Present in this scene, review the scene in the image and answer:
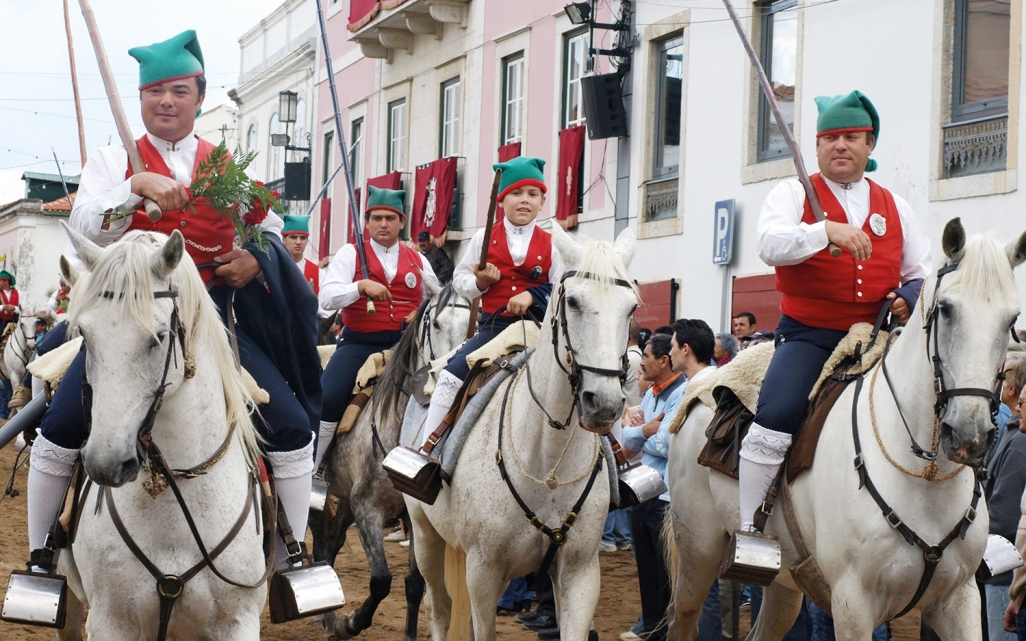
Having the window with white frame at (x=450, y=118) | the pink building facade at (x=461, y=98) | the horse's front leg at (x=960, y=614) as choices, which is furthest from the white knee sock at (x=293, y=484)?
the window with white frame at (x=450, y=118)

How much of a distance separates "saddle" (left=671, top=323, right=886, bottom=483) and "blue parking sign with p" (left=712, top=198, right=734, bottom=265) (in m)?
8.02

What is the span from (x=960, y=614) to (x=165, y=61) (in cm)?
391

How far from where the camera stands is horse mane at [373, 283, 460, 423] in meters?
8.66

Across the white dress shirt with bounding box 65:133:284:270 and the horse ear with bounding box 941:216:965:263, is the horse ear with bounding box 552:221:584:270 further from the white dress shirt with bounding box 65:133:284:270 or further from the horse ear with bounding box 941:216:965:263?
the horse ear with bounding box 941:216:965:263

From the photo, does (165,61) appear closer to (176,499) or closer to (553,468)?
(176,499)

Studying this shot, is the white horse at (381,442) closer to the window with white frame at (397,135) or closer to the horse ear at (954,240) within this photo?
the horse ear at (954,240)

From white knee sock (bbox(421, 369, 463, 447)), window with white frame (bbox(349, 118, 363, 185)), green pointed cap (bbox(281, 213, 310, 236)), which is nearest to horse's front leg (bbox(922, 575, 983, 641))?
white knee sock (bbox(421, 369, 463, 447))

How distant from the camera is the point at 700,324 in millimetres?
8781

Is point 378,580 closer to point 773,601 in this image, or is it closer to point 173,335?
point 773,601

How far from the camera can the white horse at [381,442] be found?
8.27 meters

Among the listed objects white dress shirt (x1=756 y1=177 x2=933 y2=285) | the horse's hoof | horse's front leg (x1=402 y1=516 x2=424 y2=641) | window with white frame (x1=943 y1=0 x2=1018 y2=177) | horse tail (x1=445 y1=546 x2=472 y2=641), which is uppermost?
window with white frame (x1=943 y1=0 x2=1018 y2=177)

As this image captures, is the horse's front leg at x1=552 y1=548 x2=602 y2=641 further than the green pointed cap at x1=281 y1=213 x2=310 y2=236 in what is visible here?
No

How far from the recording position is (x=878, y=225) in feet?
18.8

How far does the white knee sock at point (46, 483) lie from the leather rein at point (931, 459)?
3.16 metres
